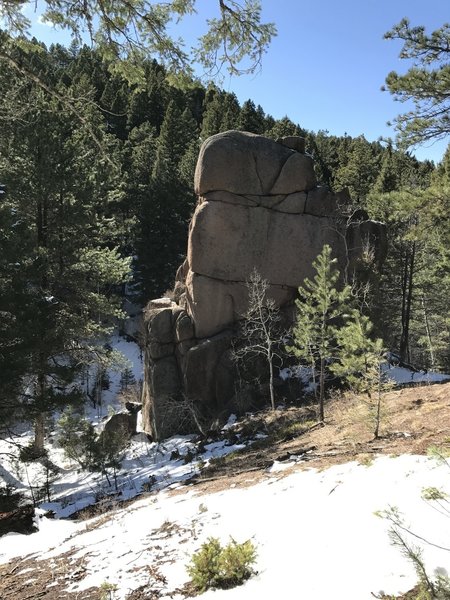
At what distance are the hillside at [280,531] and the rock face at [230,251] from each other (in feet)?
41.9

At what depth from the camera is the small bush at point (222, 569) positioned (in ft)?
13.2

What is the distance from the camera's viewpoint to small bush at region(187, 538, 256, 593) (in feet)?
13.2

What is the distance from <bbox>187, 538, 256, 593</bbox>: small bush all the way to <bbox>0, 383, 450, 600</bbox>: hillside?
0.38 ft

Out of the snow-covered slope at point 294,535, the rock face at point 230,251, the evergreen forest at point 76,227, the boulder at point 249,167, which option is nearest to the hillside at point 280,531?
the snow-covered slope at point 294,535

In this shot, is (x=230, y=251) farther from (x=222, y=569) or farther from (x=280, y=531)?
(x=222, y=569)

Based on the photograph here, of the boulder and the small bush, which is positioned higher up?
the boulder

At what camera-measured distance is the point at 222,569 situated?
4066 mm

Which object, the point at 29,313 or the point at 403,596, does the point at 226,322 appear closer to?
the point at 29,313

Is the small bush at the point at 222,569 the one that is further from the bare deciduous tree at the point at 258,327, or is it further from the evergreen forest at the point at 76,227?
the bare deciduous tree at the point at 258,327

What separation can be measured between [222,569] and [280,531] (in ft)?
3.67

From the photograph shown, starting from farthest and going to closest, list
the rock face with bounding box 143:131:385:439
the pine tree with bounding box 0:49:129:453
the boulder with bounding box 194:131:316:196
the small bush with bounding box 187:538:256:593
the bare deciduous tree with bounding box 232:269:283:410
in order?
the boulder with bounding box 194:131:316:196 < the rock face with bounding box 143:131:385:439 < the bare deciduous tree with bounding box 232:269:283:410 < the pine tree with bounding box 0:49:129:453 < the small bush with bounding box 187:538:256:593

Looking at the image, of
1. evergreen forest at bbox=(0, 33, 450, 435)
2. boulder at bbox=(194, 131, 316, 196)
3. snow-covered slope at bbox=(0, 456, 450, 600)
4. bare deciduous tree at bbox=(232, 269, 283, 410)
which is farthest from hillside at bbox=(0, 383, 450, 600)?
boulder at bbox=(194, 131, 316, 196)

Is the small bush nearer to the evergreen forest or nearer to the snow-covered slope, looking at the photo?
the snow-covered slope

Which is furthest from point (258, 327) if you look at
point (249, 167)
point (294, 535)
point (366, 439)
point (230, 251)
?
point (294, 535)
